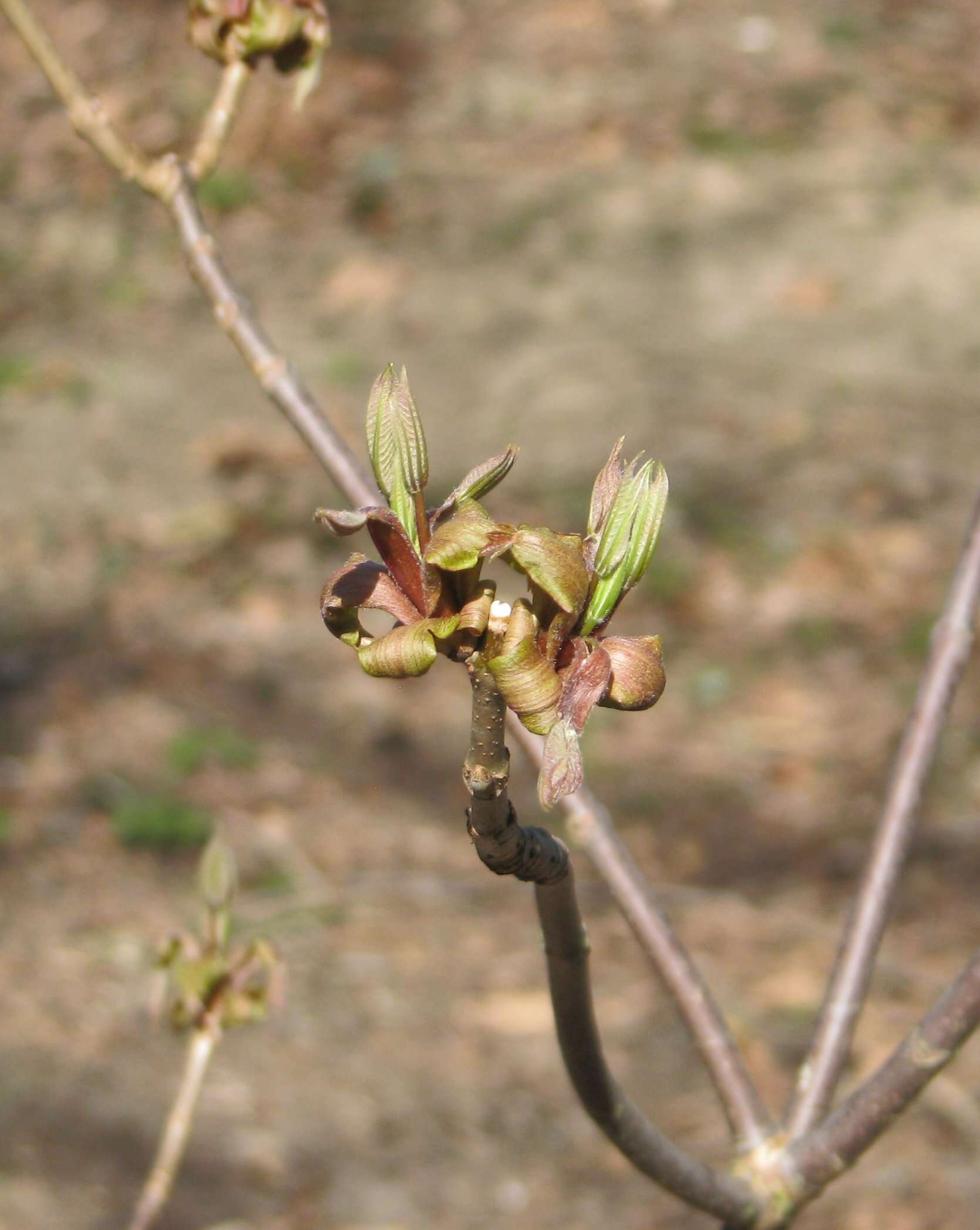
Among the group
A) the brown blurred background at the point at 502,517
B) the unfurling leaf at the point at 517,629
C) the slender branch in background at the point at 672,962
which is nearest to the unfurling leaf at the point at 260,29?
the slender branch in background at the point at 672,962

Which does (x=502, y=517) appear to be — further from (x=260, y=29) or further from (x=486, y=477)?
(x=486, y=477)

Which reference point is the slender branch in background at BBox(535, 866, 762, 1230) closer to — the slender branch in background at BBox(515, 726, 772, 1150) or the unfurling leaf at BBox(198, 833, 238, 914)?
the slender branch in background at BBox(515, 726, 772, 1150)

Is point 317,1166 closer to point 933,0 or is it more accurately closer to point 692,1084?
point 692,1084

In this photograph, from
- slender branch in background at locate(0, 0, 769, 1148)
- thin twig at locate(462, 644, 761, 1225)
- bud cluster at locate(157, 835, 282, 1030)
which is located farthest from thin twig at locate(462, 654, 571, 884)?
bud cluster at locate(157, 835, 282, 1030)

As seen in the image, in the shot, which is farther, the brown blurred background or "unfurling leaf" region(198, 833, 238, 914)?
the brown blurred background

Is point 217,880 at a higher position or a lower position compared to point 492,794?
lower

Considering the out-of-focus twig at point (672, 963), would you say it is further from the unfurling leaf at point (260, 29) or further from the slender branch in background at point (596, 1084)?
the unfurling leaf at point (260, 29)

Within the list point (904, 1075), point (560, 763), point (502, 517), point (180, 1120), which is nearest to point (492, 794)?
Result: point (560, 763)
